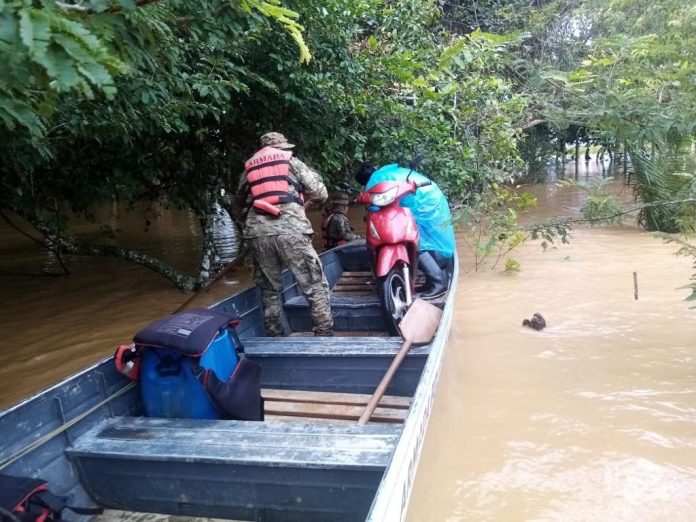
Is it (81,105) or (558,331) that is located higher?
(81,105)

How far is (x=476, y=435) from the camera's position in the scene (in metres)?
3.54

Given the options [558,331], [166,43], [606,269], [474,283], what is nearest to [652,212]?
[606,269]

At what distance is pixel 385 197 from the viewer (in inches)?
182

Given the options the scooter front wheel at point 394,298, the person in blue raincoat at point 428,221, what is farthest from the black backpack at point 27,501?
the person in blue raincoat at point 428,221

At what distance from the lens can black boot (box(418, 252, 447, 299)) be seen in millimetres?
5059

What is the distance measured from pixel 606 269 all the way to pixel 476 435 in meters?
5.18

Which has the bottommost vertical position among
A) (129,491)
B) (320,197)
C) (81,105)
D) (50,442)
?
(129,491)

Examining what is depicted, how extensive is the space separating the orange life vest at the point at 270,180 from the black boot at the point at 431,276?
1506 mm

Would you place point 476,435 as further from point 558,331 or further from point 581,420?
point 558,331

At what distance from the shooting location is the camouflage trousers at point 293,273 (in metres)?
4.16

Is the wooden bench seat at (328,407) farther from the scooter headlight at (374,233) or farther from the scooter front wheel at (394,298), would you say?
→ the scooter headlight at (374,233)

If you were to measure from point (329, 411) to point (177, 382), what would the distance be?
2.86 feet

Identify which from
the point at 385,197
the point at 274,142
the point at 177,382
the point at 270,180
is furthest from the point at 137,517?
the point at 385,197

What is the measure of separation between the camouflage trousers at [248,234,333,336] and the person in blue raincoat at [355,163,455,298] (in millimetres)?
1069
